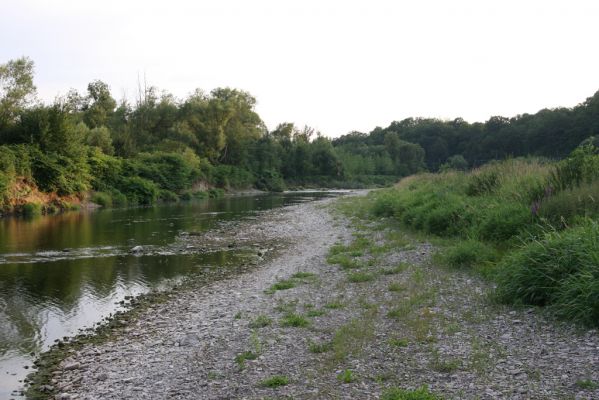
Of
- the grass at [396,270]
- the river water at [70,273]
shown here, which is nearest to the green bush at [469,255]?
the grass at [396,270]

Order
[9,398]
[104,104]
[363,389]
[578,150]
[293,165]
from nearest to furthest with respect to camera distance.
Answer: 1. [363,389]
2. [9,398]
3. [578,150]
4. [104,104]
5. [293,165]

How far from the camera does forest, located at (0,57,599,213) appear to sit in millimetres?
49938

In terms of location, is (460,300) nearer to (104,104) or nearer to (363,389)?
(363,389)

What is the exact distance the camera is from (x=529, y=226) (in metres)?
14.4

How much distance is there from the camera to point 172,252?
74.8ft

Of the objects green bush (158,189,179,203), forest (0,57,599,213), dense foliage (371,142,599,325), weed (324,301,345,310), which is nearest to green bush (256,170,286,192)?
forest (0,57,599,213)

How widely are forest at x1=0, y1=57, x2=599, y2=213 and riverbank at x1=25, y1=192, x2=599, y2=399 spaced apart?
11101mm

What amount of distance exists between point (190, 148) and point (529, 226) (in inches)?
3085

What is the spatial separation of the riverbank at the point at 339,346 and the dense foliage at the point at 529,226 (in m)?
0.66

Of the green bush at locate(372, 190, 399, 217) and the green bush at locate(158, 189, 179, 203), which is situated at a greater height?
the green bush at locate(158, 189, 179, 203)

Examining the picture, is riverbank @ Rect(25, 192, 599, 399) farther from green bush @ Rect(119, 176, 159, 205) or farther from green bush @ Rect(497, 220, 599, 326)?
green bush @ Rect(119, 176, 159, 205)

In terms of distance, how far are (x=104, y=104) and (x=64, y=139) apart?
38447 millimetres

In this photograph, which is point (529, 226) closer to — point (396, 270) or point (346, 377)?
point (396, 270)

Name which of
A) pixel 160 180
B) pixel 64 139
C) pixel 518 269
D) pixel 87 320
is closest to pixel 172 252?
pixel 87 320
